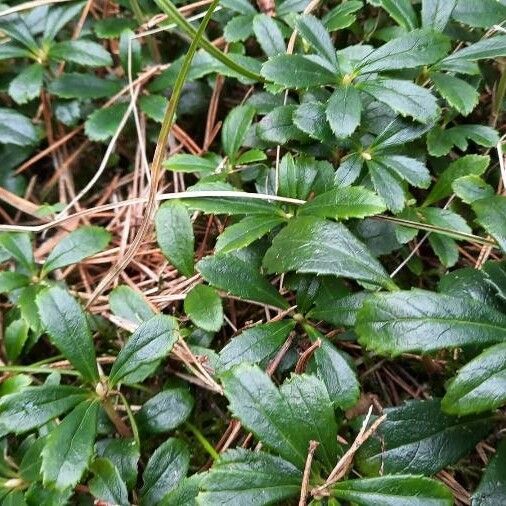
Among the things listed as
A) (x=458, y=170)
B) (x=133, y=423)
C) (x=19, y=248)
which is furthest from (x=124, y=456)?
(x=458, y=170)

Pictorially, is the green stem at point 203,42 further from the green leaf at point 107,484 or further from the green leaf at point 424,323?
the green leaf at point 107,484

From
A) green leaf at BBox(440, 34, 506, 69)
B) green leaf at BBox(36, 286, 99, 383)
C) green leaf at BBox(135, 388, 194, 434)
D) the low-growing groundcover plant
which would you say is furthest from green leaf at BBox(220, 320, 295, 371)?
green leaf at BBox(440, 34, 506, 69)

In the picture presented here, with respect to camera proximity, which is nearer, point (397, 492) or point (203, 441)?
point (397, 492)

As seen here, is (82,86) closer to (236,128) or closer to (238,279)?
(236,128)

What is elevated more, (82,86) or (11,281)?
(82,86)

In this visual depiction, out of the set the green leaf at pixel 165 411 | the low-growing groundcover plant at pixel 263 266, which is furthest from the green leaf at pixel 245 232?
the green leaf at pixel 165 411

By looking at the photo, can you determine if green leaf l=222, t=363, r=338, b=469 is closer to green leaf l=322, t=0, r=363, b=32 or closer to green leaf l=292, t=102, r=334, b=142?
green leaf l=292, t=102, r=334, b=142

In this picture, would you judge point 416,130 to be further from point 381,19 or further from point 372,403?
point 372,403
